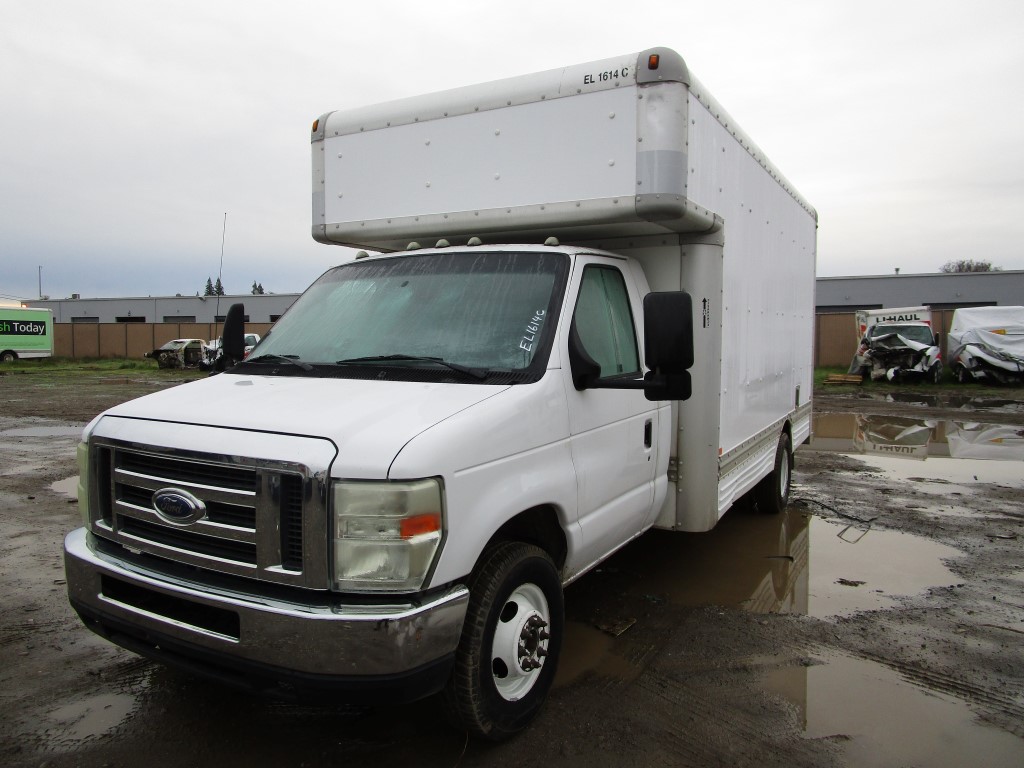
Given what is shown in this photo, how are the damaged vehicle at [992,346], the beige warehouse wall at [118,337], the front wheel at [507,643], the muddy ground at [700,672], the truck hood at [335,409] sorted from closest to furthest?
the truck hood at [335,409] → the front wheel at [507,643] → the muddy ground at [700,672] → the damaged vehicle at [992,346] → the beige warehouse wall at [118,337]

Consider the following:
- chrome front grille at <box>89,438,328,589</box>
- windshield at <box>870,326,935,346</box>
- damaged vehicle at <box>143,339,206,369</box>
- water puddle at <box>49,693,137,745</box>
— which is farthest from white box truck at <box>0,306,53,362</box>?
chrome front grille at <box>89,438,328,589</box>

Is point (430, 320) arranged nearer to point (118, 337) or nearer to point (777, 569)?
point (777, 569)

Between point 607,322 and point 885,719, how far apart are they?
240 cm

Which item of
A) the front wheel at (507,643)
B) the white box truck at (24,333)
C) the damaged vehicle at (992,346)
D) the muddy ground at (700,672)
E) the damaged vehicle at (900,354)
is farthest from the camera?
the white box truck at (24,333)

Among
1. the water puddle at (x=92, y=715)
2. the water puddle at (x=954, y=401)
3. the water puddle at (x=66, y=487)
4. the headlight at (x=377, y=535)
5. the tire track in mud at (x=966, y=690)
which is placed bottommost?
the tire track in mud at (x=966, y=690)

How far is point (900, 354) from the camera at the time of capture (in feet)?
74.3

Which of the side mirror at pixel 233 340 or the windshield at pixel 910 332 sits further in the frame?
the windshield at pixel 910 332

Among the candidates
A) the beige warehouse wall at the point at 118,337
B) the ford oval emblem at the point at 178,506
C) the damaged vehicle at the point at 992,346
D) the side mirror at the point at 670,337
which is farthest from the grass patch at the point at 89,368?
the side mirror at the point at 670,337

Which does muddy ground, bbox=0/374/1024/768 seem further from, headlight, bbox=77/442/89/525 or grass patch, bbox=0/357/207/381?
grass patch, bbox=0/357/207/381

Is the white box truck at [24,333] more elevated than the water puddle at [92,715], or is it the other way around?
the white box truck at [24,333]

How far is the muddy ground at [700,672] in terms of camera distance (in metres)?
3.25

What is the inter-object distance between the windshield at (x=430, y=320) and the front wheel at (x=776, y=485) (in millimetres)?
4276

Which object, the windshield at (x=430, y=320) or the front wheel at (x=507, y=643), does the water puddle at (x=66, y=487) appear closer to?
the windshield at (x=430, y=320)

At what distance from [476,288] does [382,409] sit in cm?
120
